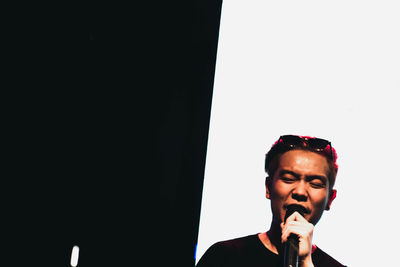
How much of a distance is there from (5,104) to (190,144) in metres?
0.92

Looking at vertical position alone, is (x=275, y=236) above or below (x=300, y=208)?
below

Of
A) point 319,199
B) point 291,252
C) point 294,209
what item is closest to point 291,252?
point 291,252

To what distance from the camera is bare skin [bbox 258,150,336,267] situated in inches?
66.1

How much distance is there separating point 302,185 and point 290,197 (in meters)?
0.07

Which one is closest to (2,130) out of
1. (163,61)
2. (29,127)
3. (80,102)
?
(29,127)

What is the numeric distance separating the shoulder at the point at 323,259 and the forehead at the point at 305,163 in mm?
328

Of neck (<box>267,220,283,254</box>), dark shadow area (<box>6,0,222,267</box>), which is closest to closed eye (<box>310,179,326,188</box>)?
neck (<box>267,220,283,254</box>)

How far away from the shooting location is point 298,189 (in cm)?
169

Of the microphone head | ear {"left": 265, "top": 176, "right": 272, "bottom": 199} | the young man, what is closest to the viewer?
the microphone head

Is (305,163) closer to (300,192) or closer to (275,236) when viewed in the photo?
(300,192)

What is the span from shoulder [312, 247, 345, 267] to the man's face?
13 cm

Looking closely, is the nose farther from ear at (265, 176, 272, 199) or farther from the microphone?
the microphone

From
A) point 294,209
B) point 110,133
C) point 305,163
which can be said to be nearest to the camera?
point 294,209

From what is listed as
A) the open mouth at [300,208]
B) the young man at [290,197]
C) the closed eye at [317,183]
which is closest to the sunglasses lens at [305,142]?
the young man at [290,197]
